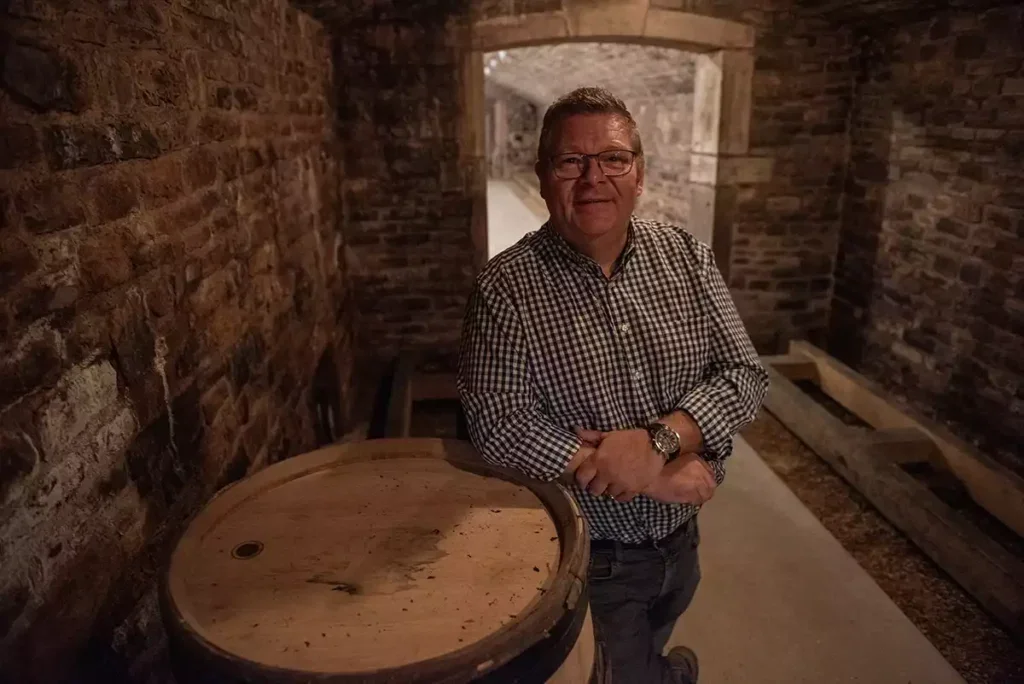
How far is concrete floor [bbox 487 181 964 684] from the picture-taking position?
2232mm

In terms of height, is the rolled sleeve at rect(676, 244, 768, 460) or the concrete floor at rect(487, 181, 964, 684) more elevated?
the rolled sleeve at rect(676, 244, 768, 460)

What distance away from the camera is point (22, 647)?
3.61 feet

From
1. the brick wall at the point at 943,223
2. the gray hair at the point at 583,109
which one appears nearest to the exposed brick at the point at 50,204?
the gray hair at the point at 583,109

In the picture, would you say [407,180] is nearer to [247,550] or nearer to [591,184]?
[591,184]

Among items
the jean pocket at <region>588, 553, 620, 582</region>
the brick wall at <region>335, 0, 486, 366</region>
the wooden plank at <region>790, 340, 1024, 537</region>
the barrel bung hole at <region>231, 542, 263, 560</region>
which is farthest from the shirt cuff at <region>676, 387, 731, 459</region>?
the brick wall at <region>335, 0, 486, 366</region>

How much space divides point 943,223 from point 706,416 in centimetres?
341

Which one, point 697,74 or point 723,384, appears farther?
point 697,74

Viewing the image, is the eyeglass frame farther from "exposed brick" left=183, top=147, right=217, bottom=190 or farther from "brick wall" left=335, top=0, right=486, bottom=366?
"brick wall" left=335, top=0, right=486, bottom=366

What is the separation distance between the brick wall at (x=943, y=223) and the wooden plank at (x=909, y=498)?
0.72 meters

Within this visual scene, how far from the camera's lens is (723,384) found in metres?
1.58

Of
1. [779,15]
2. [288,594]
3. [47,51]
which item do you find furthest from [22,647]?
[779,15]

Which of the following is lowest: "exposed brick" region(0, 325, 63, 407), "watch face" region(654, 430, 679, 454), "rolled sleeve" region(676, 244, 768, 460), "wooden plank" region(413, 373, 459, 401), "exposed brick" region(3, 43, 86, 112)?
"wooden plank" region(413, 373, 459, 401)

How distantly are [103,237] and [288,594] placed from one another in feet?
2.91

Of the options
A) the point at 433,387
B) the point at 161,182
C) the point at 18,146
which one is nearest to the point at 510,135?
the point at 433,387
